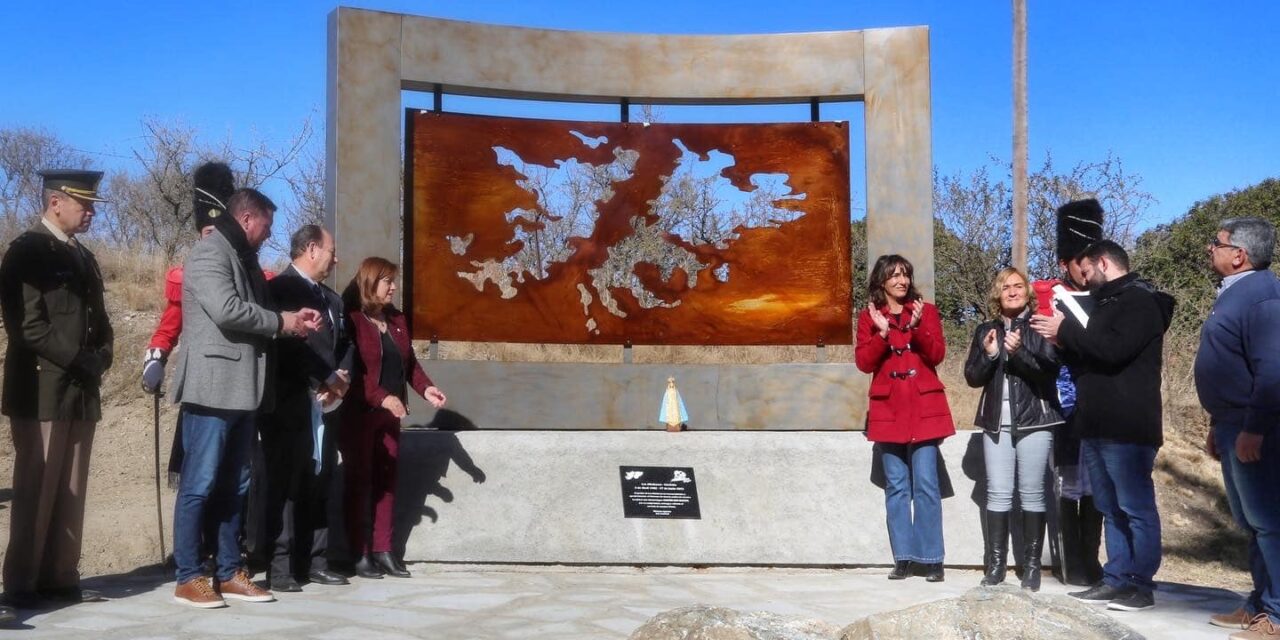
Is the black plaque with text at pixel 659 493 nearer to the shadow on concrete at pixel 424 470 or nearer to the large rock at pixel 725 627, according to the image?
the shadow on concrete at pixel 424 470

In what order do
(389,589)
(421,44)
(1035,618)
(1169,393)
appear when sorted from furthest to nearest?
(1169,393), (421,44), (389,589), (1035,618)

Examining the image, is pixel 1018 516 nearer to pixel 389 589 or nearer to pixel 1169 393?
pixel 389 589

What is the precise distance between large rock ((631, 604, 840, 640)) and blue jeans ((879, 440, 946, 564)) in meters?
2.77

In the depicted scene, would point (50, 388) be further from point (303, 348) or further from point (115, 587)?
point (115, 587)

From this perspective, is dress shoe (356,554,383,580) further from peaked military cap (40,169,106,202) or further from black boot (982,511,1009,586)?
black boot (982,511,1009,586)

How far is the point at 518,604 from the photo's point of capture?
584 centimetres

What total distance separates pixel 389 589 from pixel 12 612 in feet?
5.86

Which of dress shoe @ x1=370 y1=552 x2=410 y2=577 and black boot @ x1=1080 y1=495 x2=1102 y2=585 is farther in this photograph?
black boot @ x1=1080 y1=495 x2=1102 y2=585

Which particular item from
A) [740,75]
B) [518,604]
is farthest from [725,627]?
[740,75]

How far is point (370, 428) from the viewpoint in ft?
21.5

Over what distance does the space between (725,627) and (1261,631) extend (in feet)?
9.39

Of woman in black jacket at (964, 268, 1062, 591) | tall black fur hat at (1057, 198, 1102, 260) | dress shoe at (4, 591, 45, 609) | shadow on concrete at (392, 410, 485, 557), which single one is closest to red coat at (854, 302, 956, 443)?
woman in black jacket at (964, 268, 1062, 591)

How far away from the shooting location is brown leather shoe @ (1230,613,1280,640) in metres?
5.21

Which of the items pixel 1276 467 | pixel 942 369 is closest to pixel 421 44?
pixel 1276 467
